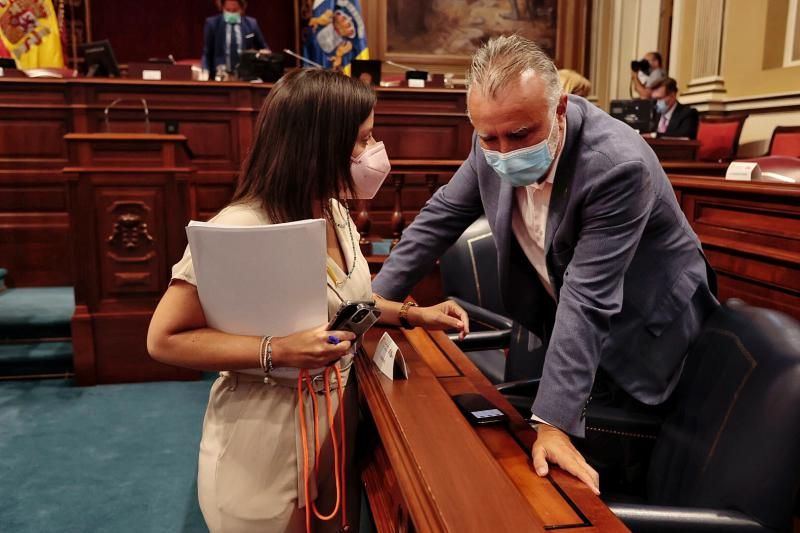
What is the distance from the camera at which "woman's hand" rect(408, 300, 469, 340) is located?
156 centimetres

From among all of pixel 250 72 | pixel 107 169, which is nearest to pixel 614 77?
pixel 250 72

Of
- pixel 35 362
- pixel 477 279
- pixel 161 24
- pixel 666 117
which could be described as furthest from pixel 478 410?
pixel 161 24

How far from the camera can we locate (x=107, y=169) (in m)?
3.29

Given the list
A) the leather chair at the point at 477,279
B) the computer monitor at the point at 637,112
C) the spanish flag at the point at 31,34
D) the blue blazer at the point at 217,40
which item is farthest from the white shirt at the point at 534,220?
the spanish flag at the point at 31,34

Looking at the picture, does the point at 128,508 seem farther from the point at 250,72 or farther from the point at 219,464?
the point at 250,72

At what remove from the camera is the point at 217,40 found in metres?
6.13

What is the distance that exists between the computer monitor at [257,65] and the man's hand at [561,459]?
183 inches

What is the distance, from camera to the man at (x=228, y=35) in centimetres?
606

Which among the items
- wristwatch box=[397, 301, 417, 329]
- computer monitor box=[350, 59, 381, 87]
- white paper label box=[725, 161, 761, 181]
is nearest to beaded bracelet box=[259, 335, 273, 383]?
wristwatch box=[397, 301, 417, 329]

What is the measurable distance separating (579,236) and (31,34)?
6.88 meters

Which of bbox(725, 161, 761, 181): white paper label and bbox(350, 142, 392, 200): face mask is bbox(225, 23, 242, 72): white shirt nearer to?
bbox(725, 161, 761, 181): white paper label

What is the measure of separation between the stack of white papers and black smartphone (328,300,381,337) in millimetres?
41

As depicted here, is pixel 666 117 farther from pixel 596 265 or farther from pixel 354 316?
pixel 354 316

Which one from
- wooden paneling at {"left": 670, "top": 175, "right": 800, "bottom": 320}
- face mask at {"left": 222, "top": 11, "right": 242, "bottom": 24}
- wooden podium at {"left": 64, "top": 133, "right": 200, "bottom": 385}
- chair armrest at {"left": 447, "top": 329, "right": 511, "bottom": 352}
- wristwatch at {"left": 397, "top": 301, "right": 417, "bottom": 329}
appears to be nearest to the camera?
wristwatch at {"left": 397, "top": 301, "right": 417, "bottom": 329}
